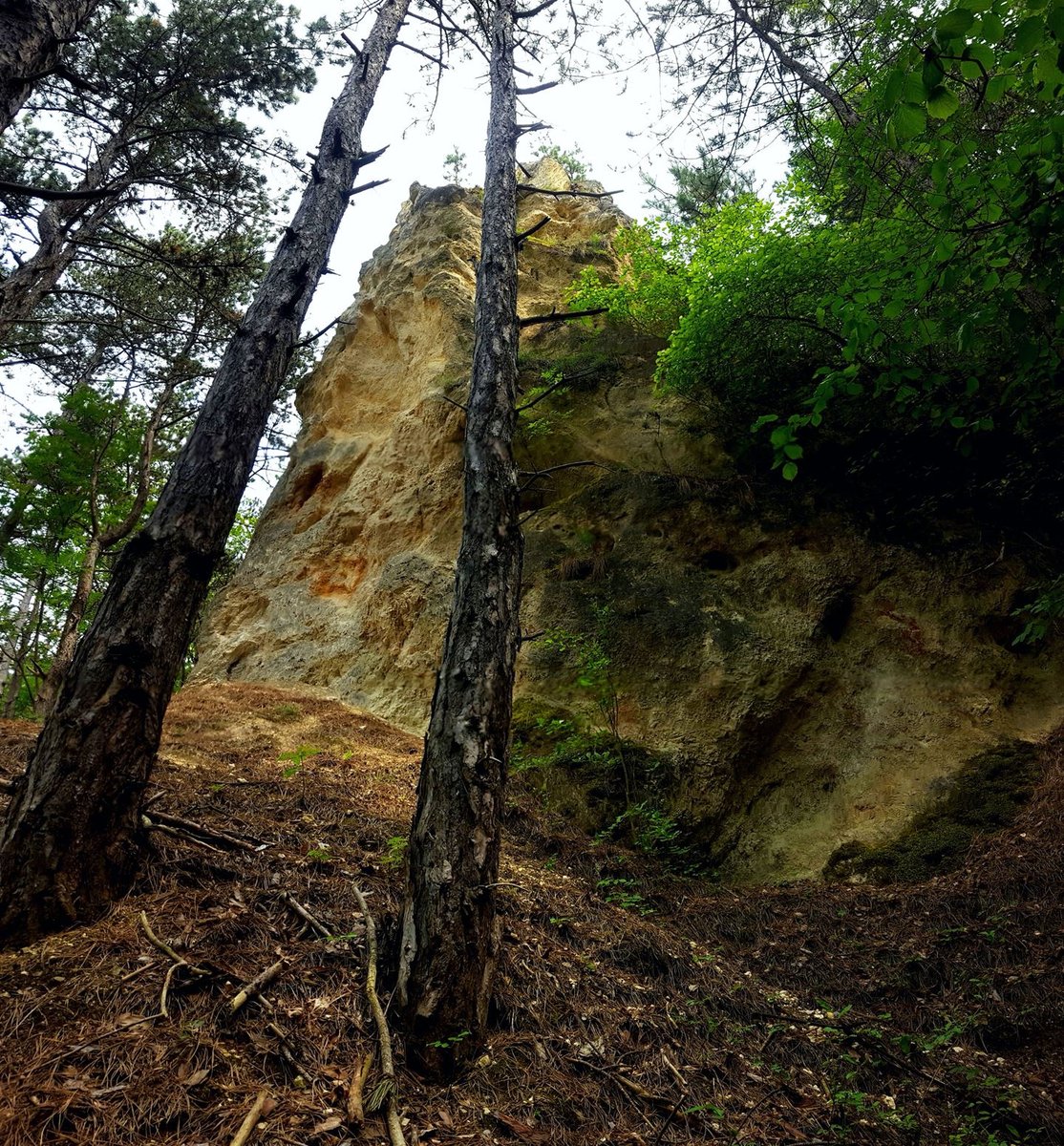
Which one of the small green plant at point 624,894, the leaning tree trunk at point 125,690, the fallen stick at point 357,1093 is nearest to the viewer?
the fallen stick at point 357,1093

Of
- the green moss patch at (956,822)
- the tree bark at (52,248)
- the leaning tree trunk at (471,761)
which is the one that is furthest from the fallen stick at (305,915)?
the tree bark at (52,248)

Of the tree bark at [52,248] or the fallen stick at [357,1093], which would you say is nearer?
the fallen stick at [357,1093]

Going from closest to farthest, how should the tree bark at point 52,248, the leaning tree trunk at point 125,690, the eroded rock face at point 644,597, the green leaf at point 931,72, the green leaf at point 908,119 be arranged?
the green leaf at point 931,72
the green leaf at point 908,119
the leaning tree trunk at point 125,690
the eroded rock face at point 644,597
the tree bark at point 52,248

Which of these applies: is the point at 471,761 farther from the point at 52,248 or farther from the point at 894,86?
the point at 52,248

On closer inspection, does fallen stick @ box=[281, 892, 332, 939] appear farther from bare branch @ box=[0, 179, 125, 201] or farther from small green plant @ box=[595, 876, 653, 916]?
bare branch @ box=[0, 179, 125, 201]

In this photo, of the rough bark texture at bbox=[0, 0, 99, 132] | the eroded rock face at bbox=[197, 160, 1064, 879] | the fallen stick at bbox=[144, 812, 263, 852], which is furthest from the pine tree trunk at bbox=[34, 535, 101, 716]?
the rough bark texture at bbox=[0, 0, 99, 132]

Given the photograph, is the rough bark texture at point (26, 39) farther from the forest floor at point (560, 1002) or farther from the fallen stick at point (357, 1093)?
the fallen stick at point (357, 1093)

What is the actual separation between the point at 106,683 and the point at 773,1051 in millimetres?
4111

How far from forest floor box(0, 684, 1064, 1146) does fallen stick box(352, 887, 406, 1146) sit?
6 centimetres

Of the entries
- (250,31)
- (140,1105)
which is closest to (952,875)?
(140,1105)

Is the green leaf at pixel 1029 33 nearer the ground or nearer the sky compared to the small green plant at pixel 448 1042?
nearer the sky

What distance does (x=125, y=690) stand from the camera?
11.8ft

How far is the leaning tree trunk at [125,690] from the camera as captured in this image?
10.6 ft

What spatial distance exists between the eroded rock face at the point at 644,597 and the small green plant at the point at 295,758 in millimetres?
2179
